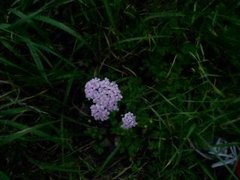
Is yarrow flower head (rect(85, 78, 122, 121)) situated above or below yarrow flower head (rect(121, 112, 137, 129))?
above

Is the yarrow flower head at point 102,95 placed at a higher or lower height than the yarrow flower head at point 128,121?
higher

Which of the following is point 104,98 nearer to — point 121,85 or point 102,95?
point 102,95

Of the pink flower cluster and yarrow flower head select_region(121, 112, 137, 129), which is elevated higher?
the pink flower cluster

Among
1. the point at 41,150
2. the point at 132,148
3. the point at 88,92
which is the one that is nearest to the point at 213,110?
the point at 132,148

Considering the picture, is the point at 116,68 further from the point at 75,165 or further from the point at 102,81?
the point at 75,165
